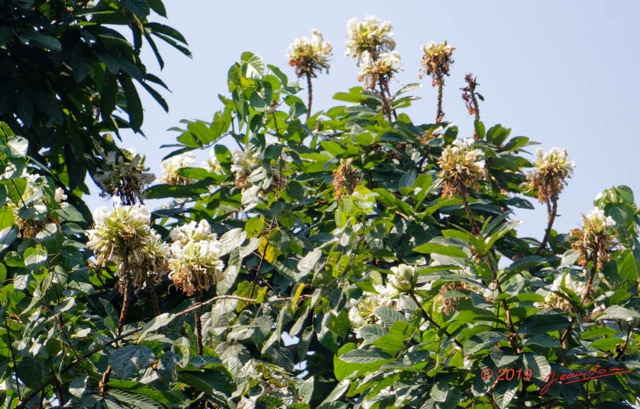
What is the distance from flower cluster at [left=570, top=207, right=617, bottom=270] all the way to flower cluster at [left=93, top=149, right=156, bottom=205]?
183 centimetres

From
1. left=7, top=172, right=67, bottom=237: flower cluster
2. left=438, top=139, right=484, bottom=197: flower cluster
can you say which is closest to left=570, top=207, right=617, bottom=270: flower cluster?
left=438, top=139, right=484, bottom=197: flower cluster

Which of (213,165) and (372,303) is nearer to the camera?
(372,303)

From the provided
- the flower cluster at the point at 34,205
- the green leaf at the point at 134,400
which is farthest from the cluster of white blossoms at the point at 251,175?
the green leaf at the point at 134,400

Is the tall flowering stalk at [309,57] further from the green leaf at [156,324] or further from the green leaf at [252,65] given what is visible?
the green leaf at [156,324]

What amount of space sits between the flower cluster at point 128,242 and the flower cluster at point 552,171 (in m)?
1.76

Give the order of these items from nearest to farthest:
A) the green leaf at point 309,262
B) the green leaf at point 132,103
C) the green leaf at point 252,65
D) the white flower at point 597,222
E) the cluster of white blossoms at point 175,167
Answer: the white flower at point 597,222, the green leaf at point 252,65, the green leaf at point 309,262, the green leaf at point 132,103, the cluster of white blossoms at point 175,167

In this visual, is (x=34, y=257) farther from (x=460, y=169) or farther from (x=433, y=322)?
(x=460, y=169)

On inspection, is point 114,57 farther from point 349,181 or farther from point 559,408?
point 559,408

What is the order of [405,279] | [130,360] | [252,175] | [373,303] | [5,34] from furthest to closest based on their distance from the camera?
[5,34], [252,175], [373,303], [405,279], [130,360]

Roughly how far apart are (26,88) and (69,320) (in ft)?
4.89

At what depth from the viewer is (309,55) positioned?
18.3ft

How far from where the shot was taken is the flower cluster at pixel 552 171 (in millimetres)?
4211

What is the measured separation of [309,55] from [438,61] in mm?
686

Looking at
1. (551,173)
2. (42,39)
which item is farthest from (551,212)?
(42,39)
